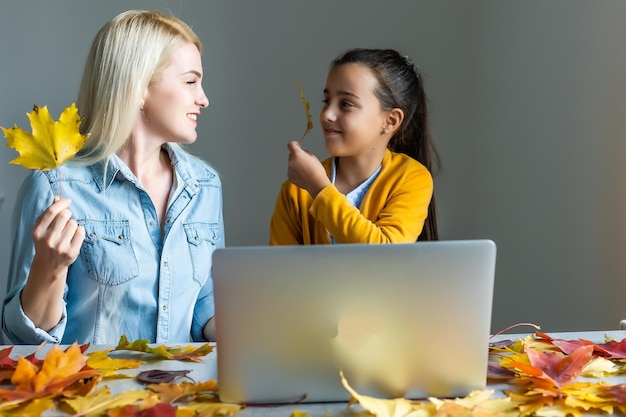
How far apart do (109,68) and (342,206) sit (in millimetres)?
558

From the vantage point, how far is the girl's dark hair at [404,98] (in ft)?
6.42

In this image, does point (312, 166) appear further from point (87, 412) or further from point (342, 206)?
point (87, 412)

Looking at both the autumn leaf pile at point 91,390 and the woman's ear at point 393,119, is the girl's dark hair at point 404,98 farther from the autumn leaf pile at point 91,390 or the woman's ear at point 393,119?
the autumn leaf pile at point 91,390

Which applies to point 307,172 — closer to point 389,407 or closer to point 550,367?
point 550,367

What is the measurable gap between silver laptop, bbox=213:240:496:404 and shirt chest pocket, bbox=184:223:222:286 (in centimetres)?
82

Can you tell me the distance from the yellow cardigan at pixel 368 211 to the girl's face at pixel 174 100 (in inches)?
12.5

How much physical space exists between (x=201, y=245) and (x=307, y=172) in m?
0.28

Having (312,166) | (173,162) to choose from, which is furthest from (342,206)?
(173,162)

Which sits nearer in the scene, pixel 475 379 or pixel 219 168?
pixel 475 379

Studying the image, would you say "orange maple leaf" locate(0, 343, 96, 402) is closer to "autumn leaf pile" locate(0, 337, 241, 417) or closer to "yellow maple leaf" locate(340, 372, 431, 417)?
"autumn leaf pile" locate(0, 337, 241, 417)

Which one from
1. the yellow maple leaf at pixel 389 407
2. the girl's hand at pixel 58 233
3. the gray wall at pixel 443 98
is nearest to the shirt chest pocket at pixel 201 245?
the girl's hand at pixel 58 233

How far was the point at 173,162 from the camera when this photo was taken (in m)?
1.77

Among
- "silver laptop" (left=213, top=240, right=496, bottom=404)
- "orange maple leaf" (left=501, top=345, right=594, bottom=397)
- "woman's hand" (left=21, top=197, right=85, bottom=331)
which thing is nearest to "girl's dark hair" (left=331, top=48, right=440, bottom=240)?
"woman's hand" (left=21, top=197, right=85, bottom=331)

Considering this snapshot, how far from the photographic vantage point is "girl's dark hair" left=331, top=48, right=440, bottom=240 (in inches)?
77.1
